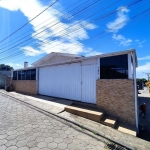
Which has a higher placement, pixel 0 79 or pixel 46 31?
pixel 46 31

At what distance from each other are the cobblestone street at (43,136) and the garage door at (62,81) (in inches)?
118

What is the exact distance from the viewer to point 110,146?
3604mm

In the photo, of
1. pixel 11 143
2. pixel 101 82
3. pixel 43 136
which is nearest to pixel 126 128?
pixel 101 82

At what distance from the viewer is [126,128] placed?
4926 millimetres

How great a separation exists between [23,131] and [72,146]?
190 centimetres

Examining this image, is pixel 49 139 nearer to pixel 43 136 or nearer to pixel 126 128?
pixel 43 136

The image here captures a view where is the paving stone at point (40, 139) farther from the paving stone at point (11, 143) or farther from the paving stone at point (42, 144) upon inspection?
the paving stone at point (11, 143)

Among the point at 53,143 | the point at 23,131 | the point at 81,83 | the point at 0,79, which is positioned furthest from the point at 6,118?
the point at 0,79

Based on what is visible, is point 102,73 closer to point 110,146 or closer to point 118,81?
point 118,81

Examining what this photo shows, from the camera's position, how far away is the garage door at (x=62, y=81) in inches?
306

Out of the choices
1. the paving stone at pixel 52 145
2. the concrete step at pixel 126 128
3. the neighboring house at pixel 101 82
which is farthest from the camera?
the neighboring house at pixel 101 82

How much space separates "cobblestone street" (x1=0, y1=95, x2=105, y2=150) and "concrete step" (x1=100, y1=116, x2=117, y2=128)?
3.85ft

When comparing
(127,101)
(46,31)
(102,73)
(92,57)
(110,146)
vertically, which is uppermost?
(46,31)

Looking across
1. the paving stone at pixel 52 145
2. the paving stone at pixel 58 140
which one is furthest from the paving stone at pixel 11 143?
the paving stone at pixel 58 140
